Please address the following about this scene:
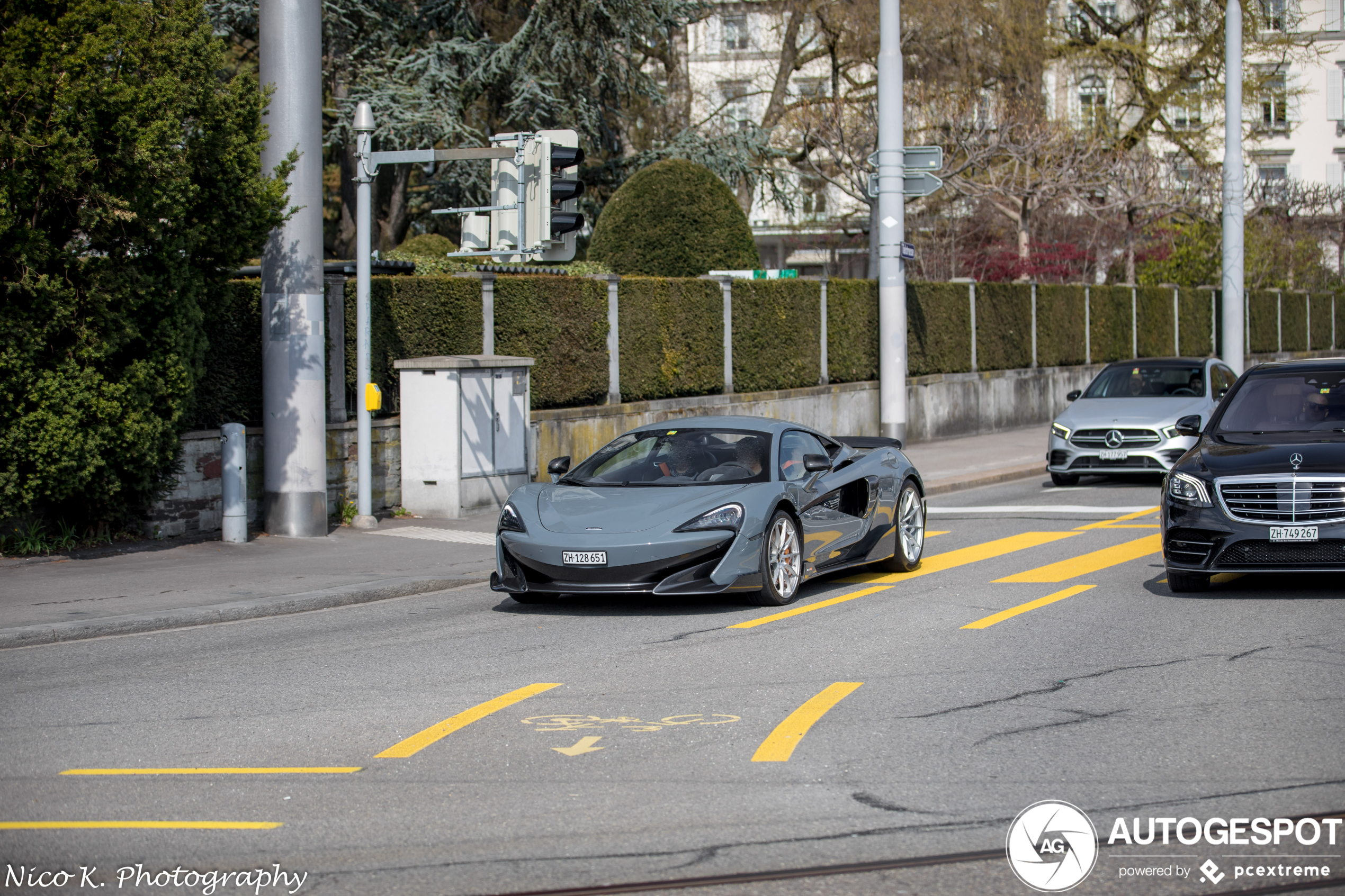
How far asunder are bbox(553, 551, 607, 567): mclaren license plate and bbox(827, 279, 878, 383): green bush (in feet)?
53.5

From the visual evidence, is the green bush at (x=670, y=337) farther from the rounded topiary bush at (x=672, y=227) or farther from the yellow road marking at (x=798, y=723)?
the yellow road marking at (x=798, y=723)

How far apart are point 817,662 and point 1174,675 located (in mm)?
1893

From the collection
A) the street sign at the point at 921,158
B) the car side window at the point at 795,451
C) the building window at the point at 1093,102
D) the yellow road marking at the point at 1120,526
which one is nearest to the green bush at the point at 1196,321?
the building window at the point at 1093,102

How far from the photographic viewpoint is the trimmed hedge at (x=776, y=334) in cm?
2303

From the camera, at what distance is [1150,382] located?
68.1 feet

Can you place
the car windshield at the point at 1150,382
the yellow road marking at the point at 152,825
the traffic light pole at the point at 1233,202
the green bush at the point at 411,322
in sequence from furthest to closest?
the traffic light pole at the point at 1233,202 → the car windshield at the point at 1150,382 → the green bush at the point at 411,322 → the yellow road marking at the point at 152,825

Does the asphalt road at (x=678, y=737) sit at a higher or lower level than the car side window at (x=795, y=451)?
lower

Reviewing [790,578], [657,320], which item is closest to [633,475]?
[790,578]

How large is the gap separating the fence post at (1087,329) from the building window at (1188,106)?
11186mm

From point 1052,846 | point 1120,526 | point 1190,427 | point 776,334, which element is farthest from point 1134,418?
point 1052,846

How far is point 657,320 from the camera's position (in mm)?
20891

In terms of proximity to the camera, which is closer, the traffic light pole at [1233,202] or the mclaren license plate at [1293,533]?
the mclaren license plate at [1293,533]

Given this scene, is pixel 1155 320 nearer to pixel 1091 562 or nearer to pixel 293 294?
pixel 1091 562

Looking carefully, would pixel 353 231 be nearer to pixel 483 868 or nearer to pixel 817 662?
pixel 817 662
